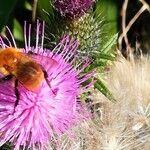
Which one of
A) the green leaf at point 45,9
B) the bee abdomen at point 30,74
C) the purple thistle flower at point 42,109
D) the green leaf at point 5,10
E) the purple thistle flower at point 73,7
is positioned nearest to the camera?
the bee abdomen at point 30,74

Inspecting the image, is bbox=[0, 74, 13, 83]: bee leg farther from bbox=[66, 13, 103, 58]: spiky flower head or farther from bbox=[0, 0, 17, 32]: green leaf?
bbox=[0, 0, 17, 32]: green leaf

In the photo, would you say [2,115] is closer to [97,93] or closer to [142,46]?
[97,93]

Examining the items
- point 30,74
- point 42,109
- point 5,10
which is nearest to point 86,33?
point 5,10

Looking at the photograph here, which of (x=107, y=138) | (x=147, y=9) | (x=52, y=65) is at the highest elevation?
(x=147, y=9)

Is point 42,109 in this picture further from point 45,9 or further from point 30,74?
point 45,9

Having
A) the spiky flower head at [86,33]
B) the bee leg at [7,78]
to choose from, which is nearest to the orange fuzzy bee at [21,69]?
the bee leg at [7,78]

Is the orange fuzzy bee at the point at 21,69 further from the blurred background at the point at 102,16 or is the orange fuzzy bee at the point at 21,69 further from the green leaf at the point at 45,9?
the green leaf at the point at 45,9

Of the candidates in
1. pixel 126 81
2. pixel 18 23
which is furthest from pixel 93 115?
pixel 18 23

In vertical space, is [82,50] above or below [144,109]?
above
